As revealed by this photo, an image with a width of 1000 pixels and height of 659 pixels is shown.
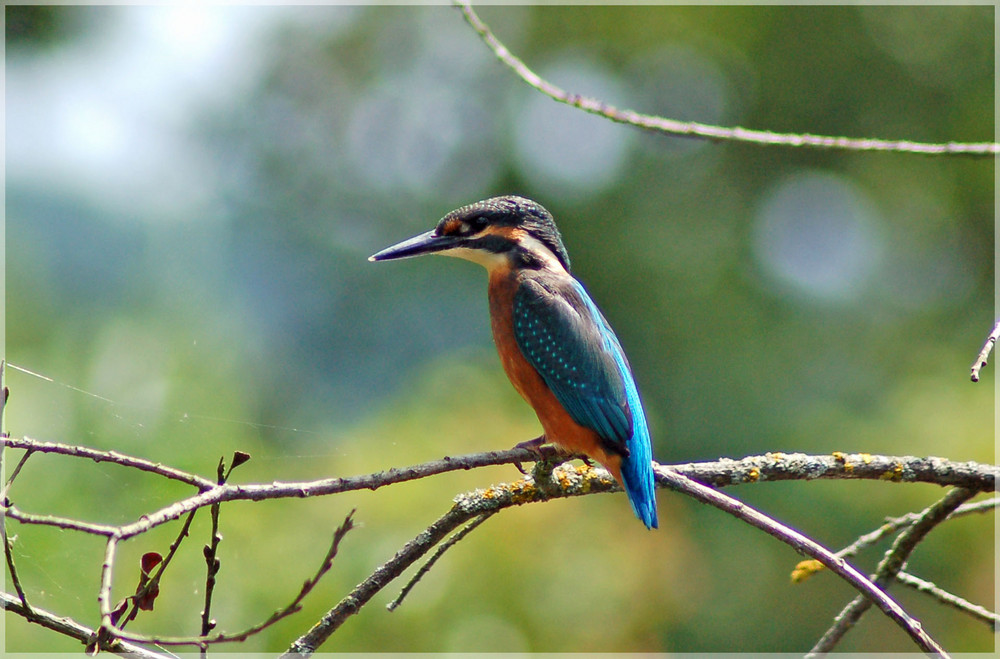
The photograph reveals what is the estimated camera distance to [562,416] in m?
2.20

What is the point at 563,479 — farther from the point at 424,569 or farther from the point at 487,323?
the point at 487,323

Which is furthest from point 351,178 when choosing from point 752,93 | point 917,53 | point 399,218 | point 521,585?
point 521,585

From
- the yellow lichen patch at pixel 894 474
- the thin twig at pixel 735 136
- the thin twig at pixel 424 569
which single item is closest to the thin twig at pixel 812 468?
the yellow lichen patch at pixel 894 474

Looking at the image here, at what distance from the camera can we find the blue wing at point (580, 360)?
215 centimetres

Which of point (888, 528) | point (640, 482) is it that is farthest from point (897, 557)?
point (640, 482)

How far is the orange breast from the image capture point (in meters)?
2.12

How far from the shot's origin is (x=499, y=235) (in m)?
2.48

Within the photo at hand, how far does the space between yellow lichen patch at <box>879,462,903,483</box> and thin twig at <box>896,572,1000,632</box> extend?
185 mm

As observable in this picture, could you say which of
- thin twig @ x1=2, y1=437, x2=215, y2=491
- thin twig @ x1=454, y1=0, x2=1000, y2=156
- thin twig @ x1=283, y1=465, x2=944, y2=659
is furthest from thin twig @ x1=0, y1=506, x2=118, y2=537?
thin twig @ x1=454, y1=0, x2=1000, y2=156

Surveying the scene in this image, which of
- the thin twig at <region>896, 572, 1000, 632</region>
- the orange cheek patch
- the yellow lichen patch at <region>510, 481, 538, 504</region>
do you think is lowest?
the thin twig at <region>896, 572, 1000, 632</region>

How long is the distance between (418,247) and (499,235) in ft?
0.82

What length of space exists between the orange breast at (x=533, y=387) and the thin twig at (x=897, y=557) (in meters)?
0.52

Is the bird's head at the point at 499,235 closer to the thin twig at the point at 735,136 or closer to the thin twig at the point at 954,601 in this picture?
the thin twig at the point at 735,136

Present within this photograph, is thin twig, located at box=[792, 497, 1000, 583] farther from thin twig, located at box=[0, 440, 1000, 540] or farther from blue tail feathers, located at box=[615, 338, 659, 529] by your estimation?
blue tail feathers, located at box=[615, 338, 659, 529]
